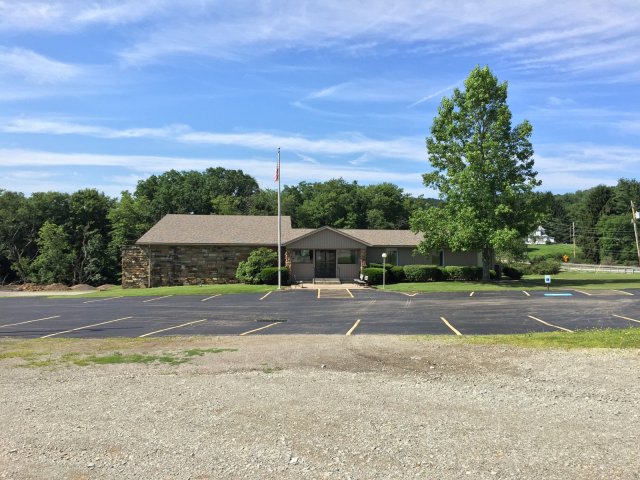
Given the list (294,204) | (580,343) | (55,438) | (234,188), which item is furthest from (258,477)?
(234,188)

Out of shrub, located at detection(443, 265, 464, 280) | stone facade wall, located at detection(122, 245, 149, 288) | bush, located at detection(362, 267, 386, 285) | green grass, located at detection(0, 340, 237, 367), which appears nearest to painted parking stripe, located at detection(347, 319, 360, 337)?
green grass, located at detection(0, 340, 237, 367)

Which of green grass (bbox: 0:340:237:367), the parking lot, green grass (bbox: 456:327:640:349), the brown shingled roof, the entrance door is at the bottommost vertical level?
the parking lot

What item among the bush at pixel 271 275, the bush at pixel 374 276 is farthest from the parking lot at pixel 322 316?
the bush at pixel 374 276

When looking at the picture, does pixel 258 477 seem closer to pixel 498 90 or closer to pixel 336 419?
pixel 336 419

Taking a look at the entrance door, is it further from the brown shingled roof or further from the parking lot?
the parking lot

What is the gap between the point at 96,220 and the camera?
5569 cm

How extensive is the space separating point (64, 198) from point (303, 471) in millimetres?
58489

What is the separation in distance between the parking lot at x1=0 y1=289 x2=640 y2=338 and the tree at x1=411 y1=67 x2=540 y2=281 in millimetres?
9655

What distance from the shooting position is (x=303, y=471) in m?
4.96

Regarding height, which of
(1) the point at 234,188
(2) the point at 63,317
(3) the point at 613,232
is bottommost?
(2) the point at 63,317

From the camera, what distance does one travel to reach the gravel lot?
16.6ft

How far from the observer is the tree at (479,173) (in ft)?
114

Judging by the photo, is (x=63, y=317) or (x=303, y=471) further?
(x=63, y=317)

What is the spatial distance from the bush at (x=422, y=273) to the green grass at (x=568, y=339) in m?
22.7
